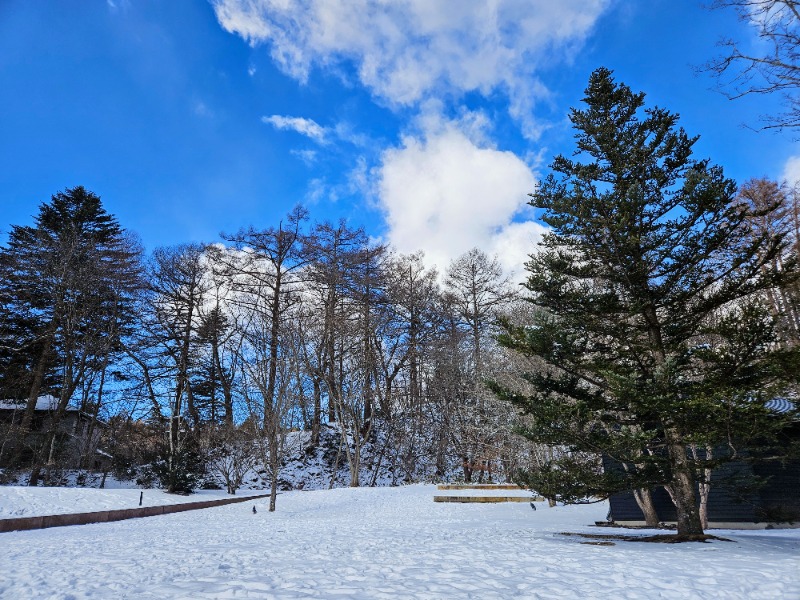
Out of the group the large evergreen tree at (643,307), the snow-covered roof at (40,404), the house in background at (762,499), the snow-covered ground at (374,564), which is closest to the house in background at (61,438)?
the snow-covered roof at (40,404)

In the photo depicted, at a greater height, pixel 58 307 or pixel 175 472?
pixel 58 307

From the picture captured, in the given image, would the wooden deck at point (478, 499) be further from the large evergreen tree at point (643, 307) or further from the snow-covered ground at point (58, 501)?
the snow-covered ground at point (58, 501)

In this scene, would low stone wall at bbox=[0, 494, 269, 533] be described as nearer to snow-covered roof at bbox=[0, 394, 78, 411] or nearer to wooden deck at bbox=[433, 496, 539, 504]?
wooden deck at bbox=[433, 496, 539, 504]

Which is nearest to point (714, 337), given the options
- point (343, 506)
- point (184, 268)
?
point (343, 506)

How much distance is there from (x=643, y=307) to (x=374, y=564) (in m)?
5.56

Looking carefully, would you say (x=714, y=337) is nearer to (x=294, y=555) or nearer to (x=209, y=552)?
(x=294, y=555)

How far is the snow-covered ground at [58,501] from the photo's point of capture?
9.44 meters

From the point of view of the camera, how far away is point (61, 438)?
20.0m

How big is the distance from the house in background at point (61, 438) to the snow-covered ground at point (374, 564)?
12.3m

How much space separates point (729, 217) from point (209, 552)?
8.77 m

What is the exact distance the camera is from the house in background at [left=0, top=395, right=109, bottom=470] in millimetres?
18016

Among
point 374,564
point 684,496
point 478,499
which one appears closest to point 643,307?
point 684,496

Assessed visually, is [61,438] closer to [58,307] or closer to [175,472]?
[58,307]

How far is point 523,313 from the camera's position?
1773 centimetres
